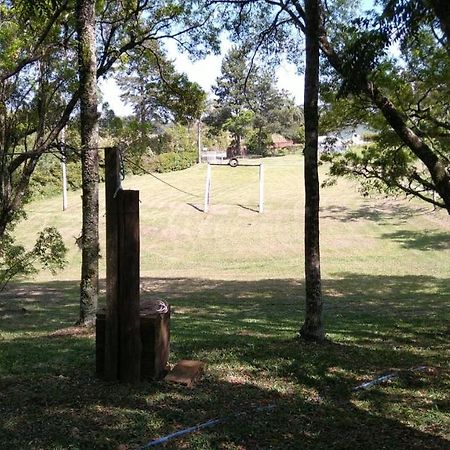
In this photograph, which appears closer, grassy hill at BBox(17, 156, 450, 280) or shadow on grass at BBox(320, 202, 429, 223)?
grassy hill at BBox(17, 156, 450, 280)

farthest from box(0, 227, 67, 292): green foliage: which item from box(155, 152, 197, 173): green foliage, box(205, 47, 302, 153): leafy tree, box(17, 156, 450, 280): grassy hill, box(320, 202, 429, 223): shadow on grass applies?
box(205, 47, 302, 153): leafy tree

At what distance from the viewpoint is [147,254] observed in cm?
2514

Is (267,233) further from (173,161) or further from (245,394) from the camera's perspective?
(173,161)

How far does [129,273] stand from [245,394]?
1530mm

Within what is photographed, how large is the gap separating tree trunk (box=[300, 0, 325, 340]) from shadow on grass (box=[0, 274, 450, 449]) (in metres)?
0.50

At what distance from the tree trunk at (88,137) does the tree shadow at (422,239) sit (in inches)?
741

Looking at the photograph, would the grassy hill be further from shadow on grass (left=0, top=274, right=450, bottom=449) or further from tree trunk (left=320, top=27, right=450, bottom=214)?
tree trunk (left=320, top=27, right=450, bottom=214)

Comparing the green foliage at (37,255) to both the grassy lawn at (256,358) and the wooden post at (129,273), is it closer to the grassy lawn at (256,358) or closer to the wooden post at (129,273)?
→ the grassy lawn at (256,358)

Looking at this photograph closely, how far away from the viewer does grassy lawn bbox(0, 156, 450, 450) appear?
159 inches

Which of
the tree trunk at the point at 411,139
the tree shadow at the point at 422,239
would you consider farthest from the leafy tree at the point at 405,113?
the tree shadow at the point at 422,239

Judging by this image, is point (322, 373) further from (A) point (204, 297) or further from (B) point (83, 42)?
(A) point (204, 297)

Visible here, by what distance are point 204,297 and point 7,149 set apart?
8.29 meters

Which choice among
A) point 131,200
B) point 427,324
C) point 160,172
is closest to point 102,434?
point 131,200

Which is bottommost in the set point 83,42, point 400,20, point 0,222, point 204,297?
point 204,297
